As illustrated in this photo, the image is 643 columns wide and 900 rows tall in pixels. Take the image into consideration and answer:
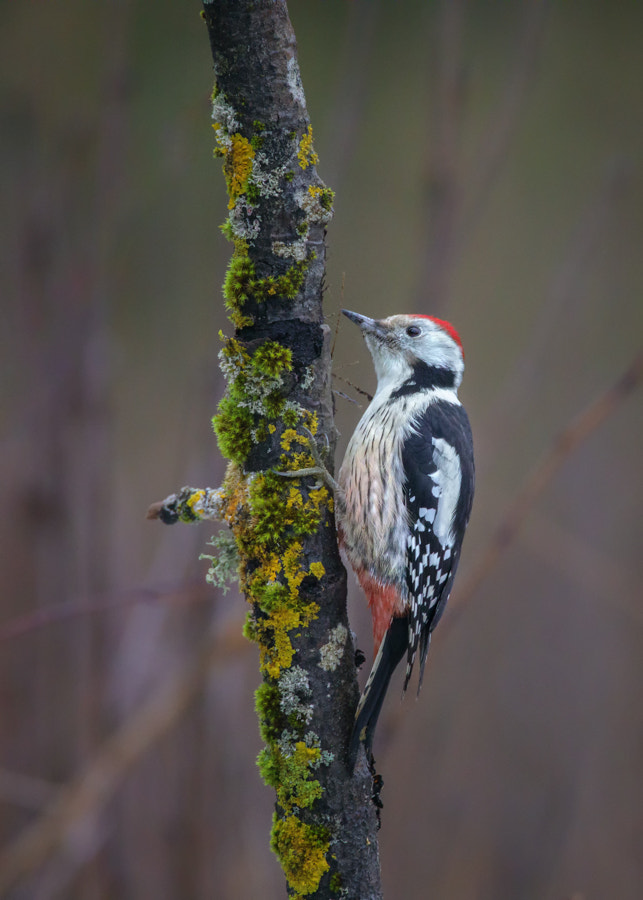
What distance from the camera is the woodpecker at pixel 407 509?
2.00 metres

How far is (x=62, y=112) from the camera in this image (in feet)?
8.61

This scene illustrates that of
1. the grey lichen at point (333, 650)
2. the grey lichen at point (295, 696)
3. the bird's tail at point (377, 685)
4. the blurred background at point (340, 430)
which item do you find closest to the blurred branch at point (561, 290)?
the blurred background at point (340, 430)

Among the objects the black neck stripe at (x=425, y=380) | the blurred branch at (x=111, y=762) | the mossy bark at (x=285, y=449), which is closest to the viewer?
the mossy bark at (x=285, y=449)

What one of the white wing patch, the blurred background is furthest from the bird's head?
the white wing patch

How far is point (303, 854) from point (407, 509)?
103cm

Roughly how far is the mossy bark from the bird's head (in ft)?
3.32

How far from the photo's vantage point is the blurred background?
2207 millimetres

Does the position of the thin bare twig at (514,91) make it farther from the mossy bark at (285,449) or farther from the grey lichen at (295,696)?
the grey lichen at (295,696)

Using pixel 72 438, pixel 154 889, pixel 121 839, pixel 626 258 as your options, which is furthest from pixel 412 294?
pixel 626 258

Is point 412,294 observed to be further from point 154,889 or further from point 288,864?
point 154,889

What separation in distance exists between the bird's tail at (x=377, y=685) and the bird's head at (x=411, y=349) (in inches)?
34.1

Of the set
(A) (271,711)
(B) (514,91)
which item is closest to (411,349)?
(B) (514,91)

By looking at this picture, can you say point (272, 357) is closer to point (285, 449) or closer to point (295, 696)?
point (285, 449)

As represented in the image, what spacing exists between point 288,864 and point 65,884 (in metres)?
1.67
